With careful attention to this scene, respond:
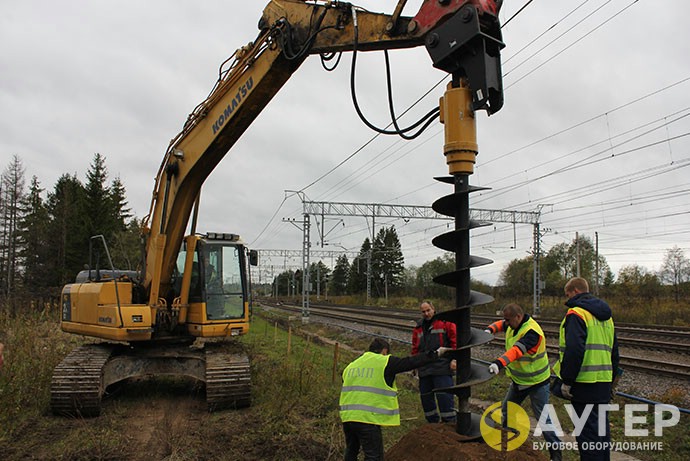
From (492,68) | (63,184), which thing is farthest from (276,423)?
(63,184)

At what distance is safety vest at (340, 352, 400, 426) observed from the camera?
14.6ft

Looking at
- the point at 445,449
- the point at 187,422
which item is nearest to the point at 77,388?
the point at 187,422

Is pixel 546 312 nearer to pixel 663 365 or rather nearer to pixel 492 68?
pixel 663 365

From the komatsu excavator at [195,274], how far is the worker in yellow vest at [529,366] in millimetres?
3343

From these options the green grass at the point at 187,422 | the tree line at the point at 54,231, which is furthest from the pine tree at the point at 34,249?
the green grass at the point at 187,422

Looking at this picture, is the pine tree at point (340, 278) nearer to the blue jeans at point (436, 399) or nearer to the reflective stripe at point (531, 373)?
the blue jeans at point (436, 399)

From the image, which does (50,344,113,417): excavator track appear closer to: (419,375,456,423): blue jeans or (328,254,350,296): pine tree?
(419,375,456,423): blue jeans

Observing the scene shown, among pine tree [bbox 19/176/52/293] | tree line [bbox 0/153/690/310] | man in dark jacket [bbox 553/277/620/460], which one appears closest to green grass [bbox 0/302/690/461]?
man in dark jacket [bbox 553/277/620/460]

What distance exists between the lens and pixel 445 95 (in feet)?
12.4

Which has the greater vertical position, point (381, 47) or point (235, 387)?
point (381, 47)

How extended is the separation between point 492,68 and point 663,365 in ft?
35.8

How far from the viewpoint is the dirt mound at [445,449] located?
3801 millimetres

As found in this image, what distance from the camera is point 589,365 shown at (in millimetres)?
4496

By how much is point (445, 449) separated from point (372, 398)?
A: 0.79 m
